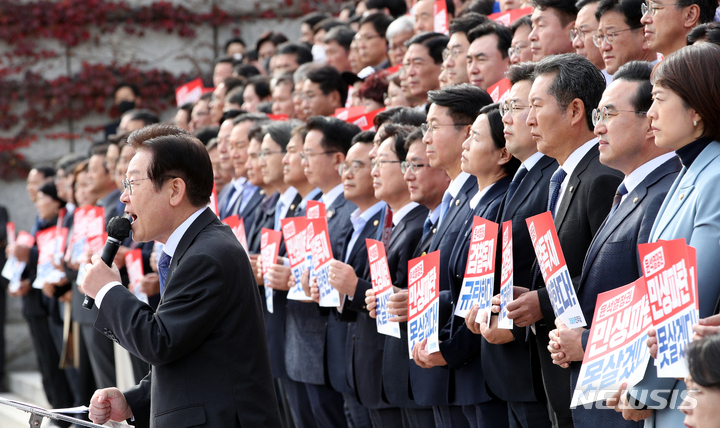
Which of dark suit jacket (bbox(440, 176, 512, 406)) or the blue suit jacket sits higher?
the blue suit jacket

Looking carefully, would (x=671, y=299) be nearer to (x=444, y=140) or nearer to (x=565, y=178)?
(x=565, y=178)

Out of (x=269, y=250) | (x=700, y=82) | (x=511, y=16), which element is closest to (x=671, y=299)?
(x=700, y=82)

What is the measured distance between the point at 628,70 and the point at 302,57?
6084mm

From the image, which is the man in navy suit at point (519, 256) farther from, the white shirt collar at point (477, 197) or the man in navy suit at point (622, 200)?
the man in navy suit at point (622, 200)

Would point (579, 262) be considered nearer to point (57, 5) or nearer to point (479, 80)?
point (479, 80)

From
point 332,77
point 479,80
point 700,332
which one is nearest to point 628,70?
point 700,332

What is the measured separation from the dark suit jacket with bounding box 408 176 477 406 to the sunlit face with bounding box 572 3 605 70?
40.3 inches

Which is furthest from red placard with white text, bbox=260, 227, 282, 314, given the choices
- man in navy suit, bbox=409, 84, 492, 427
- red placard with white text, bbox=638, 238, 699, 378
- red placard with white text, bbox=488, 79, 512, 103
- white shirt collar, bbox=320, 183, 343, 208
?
red placard with white text, bbox=638, 238, 699, 378

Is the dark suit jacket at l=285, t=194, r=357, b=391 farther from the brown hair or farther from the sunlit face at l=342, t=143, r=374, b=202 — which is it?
the brown hair

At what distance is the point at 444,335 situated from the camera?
3.71 meters

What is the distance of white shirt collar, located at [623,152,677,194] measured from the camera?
109 inches

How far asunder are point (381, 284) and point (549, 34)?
1797 millimetres

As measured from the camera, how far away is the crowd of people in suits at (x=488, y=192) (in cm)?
246

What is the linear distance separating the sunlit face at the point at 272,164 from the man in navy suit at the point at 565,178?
2.99 meters
